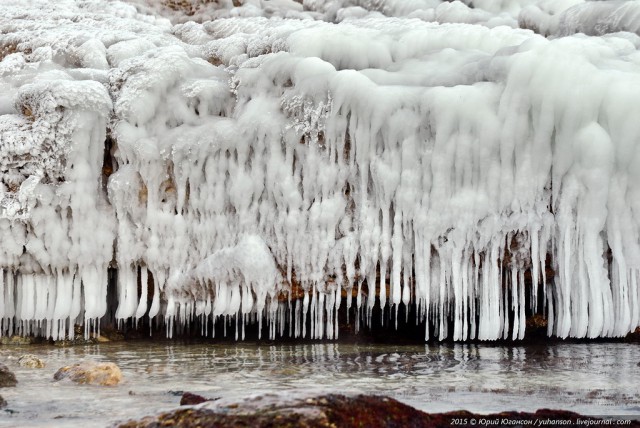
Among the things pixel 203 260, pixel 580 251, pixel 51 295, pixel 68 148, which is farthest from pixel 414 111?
pixel 51 295

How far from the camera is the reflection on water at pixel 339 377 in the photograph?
323 centimetres

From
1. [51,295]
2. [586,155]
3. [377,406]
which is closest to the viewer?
[377,406]

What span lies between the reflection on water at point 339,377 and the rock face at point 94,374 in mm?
88

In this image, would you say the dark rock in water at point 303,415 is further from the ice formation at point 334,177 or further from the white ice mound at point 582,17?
the white ice mound at point 582,17

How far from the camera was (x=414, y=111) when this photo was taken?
16.5ft

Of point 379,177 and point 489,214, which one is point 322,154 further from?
point 489,214

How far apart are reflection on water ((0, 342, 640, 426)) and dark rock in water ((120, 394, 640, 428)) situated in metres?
0.15

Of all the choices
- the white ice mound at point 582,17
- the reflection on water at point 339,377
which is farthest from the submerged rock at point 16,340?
the white ice mound at point 582,17

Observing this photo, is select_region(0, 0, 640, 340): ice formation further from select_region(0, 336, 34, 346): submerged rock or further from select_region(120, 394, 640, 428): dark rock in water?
select_region(120, 394, 640, 428): dark rock in water

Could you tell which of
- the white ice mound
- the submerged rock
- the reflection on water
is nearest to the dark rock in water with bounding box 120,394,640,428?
the reflection on water

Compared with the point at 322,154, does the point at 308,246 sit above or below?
below

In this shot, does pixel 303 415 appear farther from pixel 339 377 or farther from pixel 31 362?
pixel 31 362

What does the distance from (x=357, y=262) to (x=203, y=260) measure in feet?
4.17

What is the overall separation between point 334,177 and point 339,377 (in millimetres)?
1701
